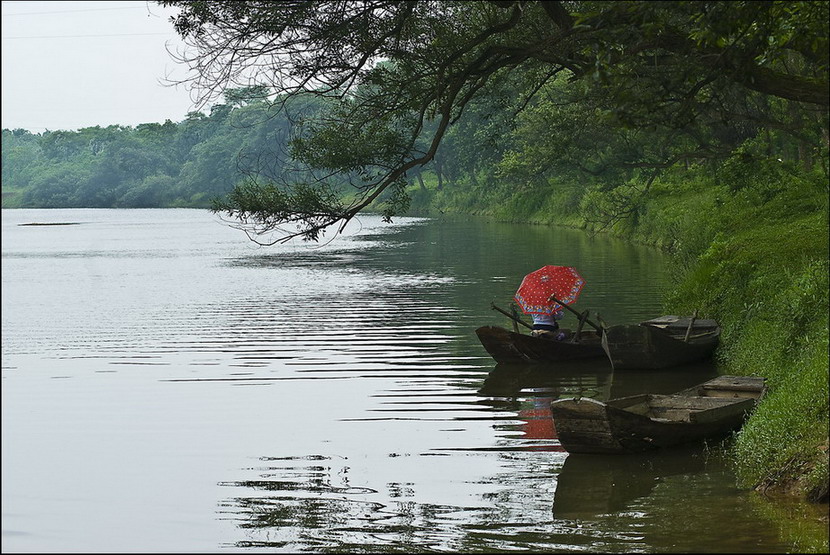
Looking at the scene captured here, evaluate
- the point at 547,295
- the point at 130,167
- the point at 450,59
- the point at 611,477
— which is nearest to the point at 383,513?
the point at 611,477

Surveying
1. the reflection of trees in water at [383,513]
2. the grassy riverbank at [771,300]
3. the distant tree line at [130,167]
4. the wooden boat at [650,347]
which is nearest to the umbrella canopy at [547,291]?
the wooden boat at [650,347]

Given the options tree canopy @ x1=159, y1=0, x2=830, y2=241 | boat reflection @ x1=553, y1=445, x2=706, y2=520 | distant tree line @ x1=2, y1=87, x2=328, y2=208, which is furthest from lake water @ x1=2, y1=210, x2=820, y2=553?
distant tree line @ x1=2, y1=87, x2=328, y2=208

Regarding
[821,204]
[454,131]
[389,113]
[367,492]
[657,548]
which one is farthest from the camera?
[454,131]

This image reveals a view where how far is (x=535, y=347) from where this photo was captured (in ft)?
61.3

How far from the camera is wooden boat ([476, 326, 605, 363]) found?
18.7 m

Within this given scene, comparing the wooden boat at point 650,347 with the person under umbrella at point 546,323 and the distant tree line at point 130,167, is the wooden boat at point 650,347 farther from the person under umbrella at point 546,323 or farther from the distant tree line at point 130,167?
the distant tree line at point 130,167

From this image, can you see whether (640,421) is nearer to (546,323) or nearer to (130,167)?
(546,323)

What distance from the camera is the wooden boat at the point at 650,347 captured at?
17.5 metres

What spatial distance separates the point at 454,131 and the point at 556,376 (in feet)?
244

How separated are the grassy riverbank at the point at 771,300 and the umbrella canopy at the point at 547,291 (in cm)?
273

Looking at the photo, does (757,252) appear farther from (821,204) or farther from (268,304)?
(268,304)

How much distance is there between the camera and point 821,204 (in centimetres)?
2209

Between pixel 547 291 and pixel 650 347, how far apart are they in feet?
8.51

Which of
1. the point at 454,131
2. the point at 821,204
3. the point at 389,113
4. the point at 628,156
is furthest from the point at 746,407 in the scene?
the point at 454,131
